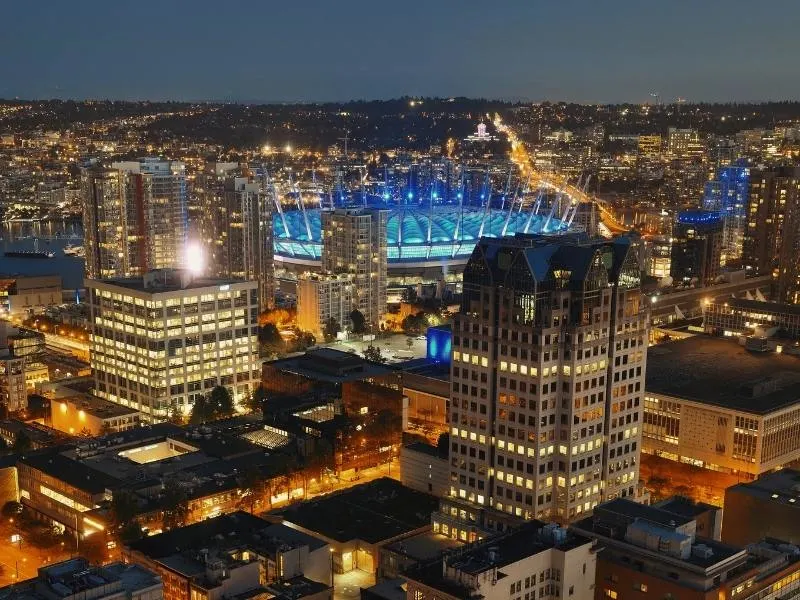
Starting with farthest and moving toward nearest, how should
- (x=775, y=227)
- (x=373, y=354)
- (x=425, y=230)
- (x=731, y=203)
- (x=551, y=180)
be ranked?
(x=551, y=180), (x=731, y=203), (x=425, y=230), (x=775, y=227), (x=373, y=354)

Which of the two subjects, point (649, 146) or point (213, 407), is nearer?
point (213, 407)

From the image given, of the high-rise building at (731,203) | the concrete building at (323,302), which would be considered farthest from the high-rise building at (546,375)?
the high-rise building at (731,203)

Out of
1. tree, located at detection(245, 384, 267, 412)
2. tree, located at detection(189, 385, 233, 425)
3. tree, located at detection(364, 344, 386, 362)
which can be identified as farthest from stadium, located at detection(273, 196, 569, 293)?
tree, located at detection(189, 385, 233, 425)

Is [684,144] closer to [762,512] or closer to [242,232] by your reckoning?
[242,232]

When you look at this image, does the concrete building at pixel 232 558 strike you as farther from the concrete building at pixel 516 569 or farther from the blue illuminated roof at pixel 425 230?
the blue illuminated roof at pixel 425 230

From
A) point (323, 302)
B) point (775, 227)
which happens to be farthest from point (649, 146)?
point (323, 302)

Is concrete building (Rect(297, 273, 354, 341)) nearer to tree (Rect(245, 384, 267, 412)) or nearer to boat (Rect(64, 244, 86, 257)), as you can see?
tree (Rect(245, 384, 267, 412))
